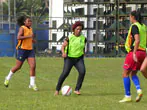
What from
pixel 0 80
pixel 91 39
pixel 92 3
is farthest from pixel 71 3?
pixel 0 80

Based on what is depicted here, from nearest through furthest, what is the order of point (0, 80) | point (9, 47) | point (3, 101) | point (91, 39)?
point (3, 101), point (0, 80), point (9, 47), point (91, 39)

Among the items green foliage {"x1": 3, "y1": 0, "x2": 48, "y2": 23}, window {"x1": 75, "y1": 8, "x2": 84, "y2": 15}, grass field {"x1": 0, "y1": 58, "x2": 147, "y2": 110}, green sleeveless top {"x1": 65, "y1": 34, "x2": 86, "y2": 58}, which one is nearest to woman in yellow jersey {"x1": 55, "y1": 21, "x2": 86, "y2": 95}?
green sleeveless top {"x1": 65, "y1": 34, "x2": 86, "y2": 58}

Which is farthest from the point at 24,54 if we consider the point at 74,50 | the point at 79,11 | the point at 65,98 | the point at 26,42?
the point at 79,11

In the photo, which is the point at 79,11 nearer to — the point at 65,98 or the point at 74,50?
the point at 74,50

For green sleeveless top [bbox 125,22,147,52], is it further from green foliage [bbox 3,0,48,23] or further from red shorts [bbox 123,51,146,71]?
green foliage [bbox 3,0,48,23]

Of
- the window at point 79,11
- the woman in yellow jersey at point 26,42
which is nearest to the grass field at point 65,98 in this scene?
the woman in yellow jersey at point 26,42

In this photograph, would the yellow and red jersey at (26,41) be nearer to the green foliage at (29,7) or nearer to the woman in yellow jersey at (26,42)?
the woman in yellow jersey at (26,42)

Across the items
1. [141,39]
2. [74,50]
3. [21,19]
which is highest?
[21,19]

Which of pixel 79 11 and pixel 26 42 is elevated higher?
pixel 79 11

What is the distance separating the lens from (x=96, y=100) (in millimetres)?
12406

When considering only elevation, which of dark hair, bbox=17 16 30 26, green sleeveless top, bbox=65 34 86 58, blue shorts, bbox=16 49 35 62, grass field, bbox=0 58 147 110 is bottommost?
grass field, bbox=0 58 147 110

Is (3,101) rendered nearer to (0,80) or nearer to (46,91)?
(46,91)

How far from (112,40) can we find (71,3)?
1159cm

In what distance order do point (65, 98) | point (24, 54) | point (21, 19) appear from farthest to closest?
point (24, 54), point (21, 19), point (65, 98)
